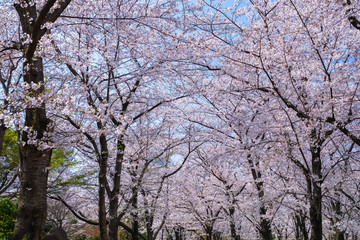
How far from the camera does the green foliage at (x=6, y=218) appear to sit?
872 centimetres

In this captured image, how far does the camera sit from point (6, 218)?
8953 millimetres

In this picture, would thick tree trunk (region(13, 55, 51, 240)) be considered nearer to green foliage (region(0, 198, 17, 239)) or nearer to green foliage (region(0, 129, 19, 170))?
green foliage (region(0, 198, 17, 239))

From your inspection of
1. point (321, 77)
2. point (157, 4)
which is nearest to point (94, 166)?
point (157, 4)

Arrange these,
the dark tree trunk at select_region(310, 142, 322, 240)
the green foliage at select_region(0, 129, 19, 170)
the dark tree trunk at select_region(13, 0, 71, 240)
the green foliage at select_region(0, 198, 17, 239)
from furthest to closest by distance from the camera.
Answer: the green foliage at select_region(0, 129, 19, 170)
the green foliage at select_region(0, 198, 17, 239)
the dark tree trunk at select_region(310, 142, 322, 240)
the dark tree trunk at select_region(13, 0, 71, 240)

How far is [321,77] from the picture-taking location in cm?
781

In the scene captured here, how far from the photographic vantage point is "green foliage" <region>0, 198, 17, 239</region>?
28.6 ft

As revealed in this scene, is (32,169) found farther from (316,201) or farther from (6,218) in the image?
(316,201)

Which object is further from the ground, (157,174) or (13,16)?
(13,16)

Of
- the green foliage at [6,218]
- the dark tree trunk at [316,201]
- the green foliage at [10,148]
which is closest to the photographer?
the dark tree trunk at [316,201]

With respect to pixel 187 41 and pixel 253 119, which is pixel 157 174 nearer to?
pixel 253 119

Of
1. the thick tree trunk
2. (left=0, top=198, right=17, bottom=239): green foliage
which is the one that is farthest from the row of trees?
(left=0, top=198, right=17, bottom=239): green foliage

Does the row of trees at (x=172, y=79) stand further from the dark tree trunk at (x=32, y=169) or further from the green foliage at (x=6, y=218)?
the green foliage at (x=6, y=218)

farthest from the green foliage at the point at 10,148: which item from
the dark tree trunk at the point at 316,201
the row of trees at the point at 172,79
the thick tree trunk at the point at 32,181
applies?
the dark tree trunk at the point at 316,201

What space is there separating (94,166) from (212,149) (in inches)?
209
